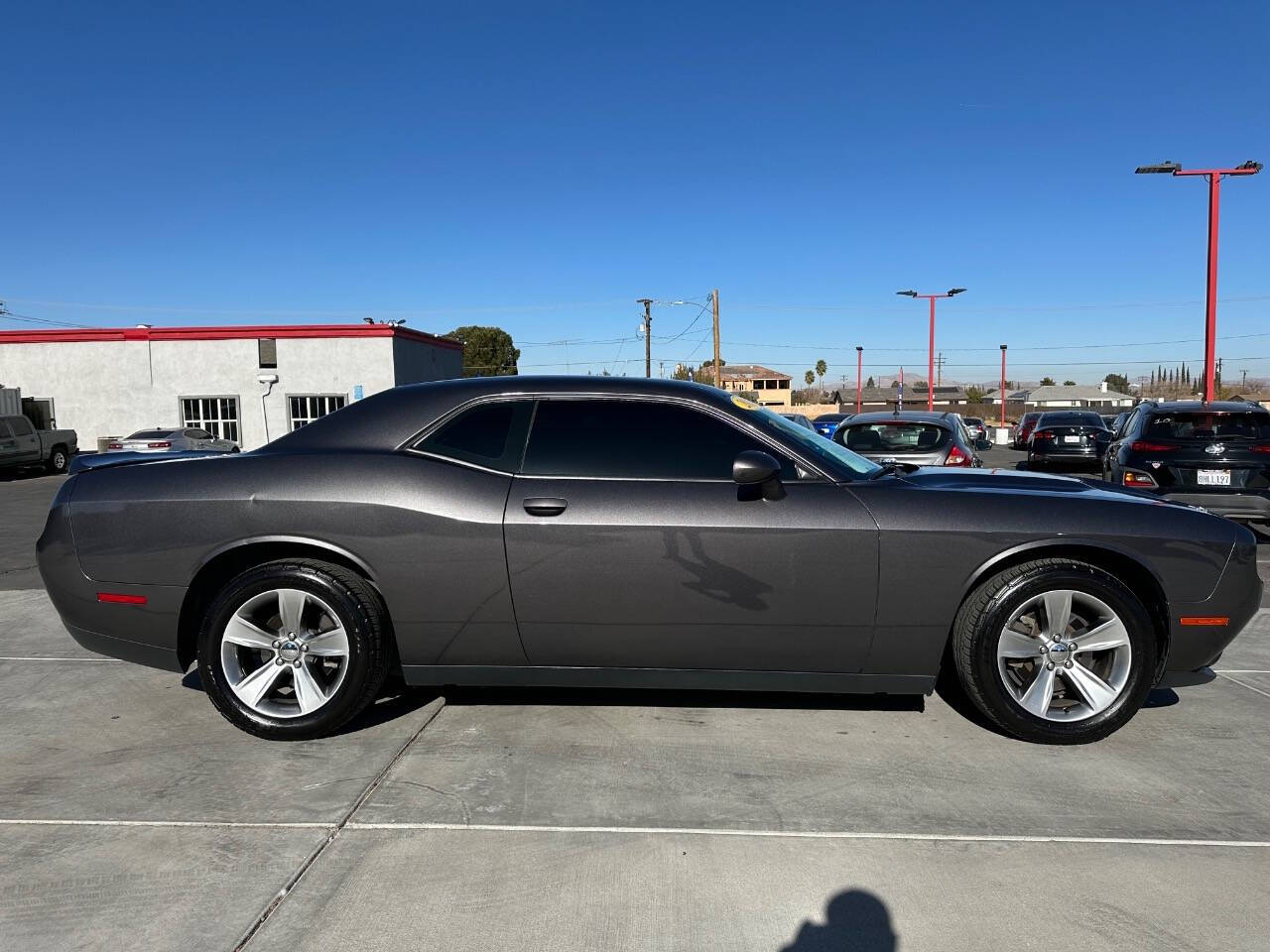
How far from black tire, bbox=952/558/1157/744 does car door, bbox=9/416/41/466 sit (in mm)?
24941

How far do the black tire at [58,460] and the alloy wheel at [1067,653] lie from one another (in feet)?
87.8

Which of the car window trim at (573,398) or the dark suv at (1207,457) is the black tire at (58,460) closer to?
the car window trim at (573,398)

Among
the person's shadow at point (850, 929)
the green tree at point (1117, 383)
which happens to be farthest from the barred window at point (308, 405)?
the green tree at point (1117, 383)

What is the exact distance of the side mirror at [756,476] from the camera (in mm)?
3439

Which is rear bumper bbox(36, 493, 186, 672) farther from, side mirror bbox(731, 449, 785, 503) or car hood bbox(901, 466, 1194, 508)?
car hood bbox(901, 466, 1194, 508)

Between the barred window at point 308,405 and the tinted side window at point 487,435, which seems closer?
the tinted side window at point 487,435

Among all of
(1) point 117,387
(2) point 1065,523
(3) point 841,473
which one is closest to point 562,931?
(3) point 841,473

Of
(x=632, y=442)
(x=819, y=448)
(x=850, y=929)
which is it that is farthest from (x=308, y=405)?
(x=850, y=929)

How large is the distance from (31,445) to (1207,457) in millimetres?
25635

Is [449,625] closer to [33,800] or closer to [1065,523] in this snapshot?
[33,800]

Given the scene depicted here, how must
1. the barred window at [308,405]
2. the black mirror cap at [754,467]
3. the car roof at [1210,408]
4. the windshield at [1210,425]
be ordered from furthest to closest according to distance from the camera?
the barred window at [308,405] → the car roof at [1210,408] → the windshield at [1210,425] → the black mirror cap at [754,467]

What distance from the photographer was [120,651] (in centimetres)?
387

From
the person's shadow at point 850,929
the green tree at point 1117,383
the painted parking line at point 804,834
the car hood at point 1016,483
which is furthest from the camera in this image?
the green tree at point 1117,383

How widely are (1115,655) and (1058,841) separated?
1050 mm
